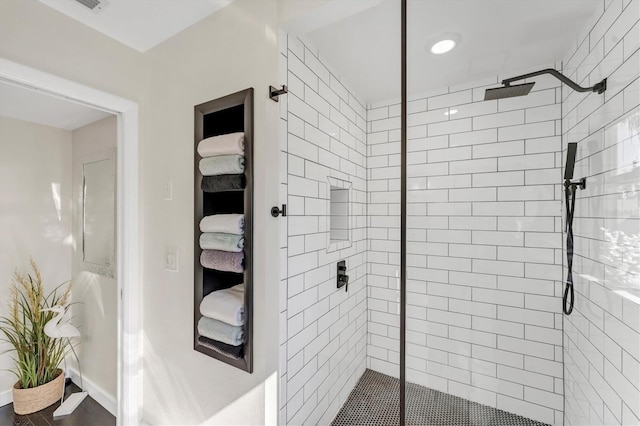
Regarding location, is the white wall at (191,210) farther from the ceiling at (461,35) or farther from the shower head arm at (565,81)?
the shower head arm at (565,81)

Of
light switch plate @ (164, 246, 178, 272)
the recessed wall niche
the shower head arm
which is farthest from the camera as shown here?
the recessed wall niche

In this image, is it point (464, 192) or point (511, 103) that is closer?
point (511, 103)

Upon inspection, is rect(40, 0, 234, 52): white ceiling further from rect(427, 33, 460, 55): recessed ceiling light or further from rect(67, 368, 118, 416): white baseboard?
rect(67, 368, 118, 416): white baseboard

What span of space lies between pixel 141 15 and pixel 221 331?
1555 mm

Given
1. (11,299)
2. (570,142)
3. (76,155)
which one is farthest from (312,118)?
(11,299)

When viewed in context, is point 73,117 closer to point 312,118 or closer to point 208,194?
point 208,194

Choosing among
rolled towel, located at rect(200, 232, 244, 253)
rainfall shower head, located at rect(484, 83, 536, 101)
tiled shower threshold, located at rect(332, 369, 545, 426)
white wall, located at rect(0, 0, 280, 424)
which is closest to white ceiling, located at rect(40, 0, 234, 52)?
white wall, located at rect(0, 0, 280, 424)

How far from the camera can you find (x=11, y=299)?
1.81 m

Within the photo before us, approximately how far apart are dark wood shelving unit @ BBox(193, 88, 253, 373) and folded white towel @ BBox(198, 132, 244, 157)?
0.03m

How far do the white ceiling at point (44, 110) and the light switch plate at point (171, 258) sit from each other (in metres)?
0.96

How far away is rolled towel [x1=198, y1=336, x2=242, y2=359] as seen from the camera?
1.16m

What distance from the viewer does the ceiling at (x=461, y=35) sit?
1072 mm

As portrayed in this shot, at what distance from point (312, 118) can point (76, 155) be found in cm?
195

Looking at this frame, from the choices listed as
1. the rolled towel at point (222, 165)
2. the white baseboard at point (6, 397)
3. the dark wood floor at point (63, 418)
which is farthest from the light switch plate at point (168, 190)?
the white baseboard at point (6, 397)
